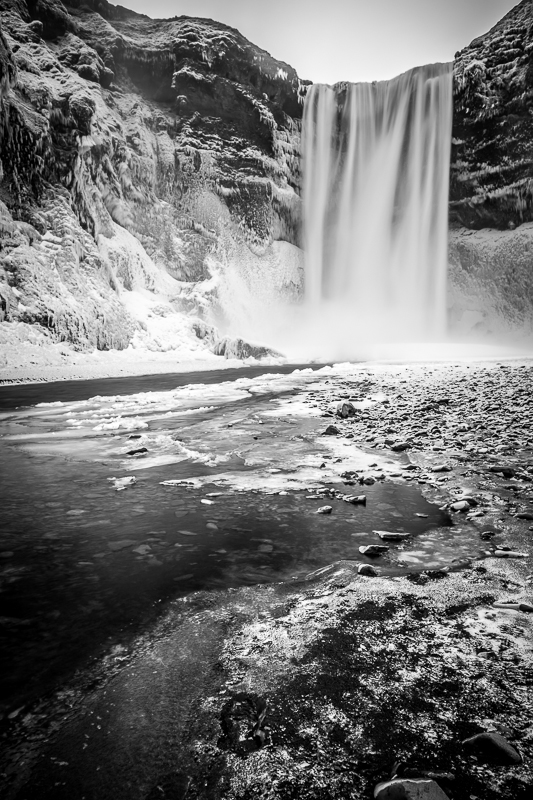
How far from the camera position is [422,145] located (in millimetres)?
35000

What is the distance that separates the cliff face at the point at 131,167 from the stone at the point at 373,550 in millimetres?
19754

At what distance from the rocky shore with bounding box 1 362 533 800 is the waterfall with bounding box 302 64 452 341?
3507 cm

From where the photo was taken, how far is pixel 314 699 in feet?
5.36

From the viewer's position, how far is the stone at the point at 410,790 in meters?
1.14

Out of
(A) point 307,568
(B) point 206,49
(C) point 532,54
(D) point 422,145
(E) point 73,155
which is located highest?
(B) point 206,49

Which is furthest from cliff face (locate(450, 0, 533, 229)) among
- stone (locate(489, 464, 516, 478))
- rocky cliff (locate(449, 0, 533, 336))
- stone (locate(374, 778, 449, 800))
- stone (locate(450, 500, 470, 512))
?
stone (locate(374, 778, 449, 800))

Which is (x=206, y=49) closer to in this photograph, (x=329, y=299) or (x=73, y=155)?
(x=73, y=155)

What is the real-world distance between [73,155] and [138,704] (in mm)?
30610

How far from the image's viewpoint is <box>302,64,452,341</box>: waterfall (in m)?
34.6

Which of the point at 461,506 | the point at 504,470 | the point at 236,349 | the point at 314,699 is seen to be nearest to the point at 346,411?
the point at 504,470

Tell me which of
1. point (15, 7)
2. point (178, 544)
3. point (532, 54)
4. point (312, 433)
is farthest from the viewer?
point (532, 54)

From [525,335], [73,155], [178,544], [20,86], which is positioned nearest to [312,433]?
[178,544]

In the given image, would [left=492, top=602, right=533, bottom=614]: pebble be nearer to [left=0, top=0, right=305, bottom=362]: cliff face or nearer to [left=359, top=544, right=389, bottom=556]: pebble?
[left=359, top=544, right=389, bottom=556]: pebble

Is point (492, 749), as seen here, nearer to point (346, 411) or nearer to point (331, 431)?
point (331, 431)
